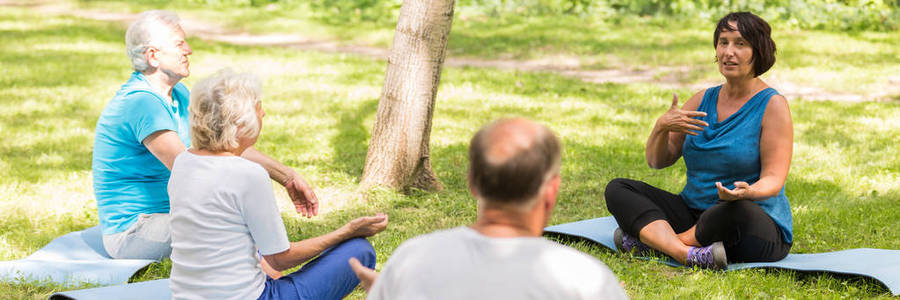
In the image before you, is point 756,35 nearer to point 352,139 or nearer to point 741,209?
point 741,209

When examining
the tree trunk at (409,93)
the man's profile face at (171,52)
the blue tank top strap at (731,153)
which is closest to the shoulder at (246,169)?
the man's profile face at (171,52)

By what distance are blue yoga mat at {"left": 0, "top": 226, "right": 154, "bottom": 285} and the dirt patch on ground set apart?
7239 millimetres

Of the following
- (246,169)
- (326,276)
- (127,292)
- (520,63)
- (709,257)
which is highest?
(246,169)

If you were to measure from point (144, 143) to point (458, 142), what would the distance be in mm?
3704

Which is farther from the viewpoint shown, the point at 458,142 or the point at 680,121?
the point at 458,142

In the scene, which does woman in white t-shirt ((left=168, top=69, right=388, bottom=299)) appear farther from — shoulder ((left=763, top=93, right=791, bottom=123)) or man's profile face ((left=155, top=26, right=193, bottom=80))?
shoulder ((left=763, top=93, right=791, bottom=123))

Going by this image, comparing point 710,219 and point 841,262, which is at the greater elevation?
point 710,219

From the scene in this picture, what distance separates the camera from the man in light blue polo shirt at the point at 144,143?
4.21 m

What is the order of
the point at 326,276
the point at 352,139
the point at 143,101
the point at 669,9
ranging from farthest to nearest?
the point at 669,9 → the point at 352,139 → the point at 143,101 → the point at 326,276

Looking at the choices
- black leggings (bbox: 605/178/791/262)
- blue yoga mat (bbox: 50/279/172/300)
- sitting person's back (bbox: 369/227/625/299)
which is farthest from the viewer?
black leggings (bbox: 605/178/791/262)

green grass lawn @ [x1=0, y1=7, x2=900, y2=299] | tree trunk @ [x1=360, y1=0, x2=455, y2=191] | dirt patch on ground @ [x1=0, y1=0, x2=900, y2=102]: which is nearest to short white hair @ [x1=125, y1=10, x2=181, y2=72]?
green grass lawn @ [x1=0, y1=7, x2=900, y2=299]

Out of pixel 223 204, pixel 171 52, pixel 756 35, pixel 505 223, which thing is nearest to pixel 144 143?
pixel 171 52

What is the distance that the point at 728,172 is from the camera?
449 cm

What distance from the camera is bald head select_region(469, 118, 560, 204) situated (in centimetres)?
197
